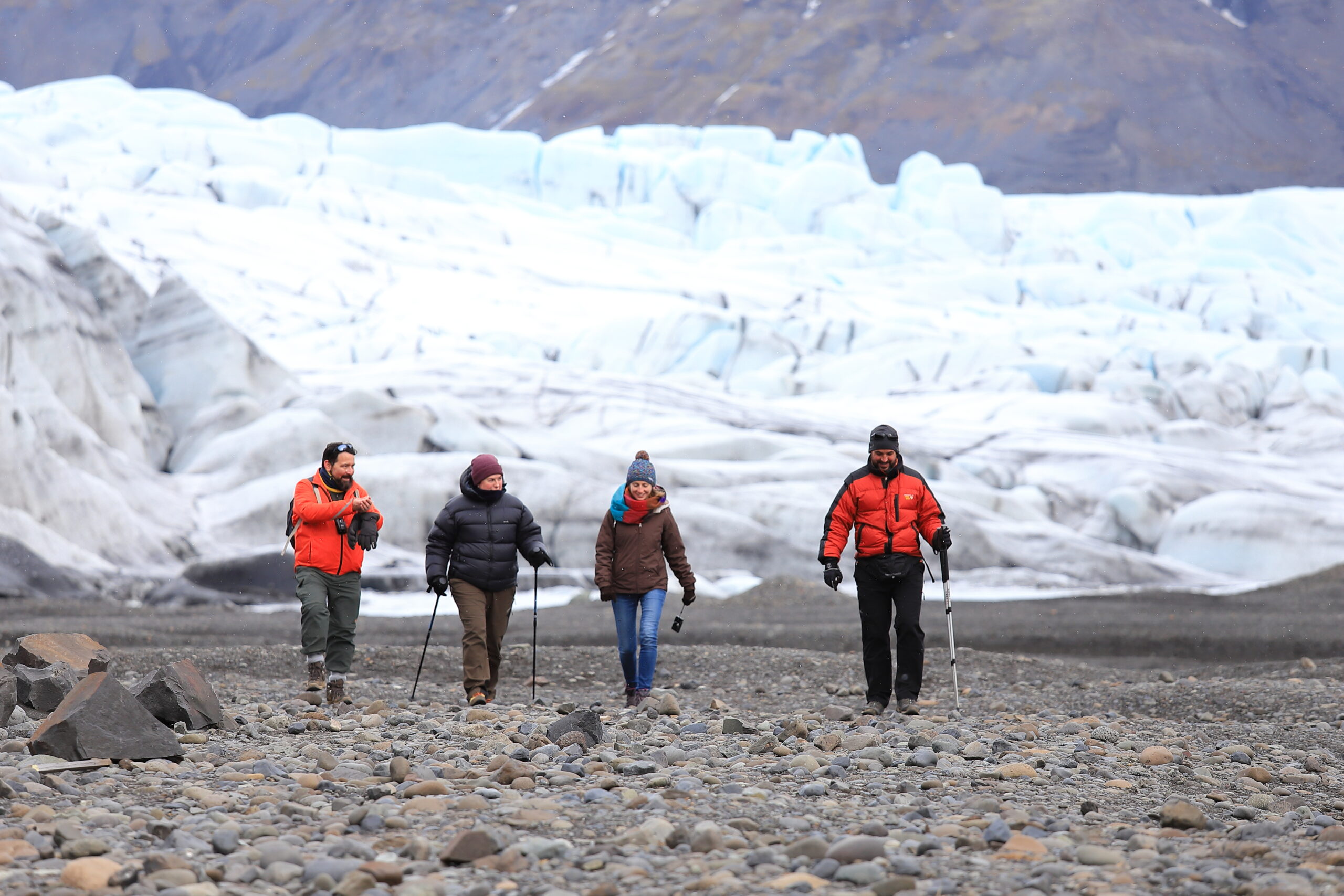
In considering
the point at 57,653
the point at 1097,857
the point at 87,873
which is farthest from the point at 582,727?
the point at 57,653

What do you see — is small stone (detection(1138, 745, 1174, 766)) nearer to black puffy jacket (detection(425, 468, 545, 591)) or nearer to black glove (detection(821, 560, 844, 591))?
black glove (detection(821, 560, 844, 591))

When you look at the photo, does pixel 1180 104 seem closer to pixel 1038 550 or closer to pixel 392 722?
pixel 1038 550

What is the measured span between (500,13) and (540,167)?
12144 centimetres

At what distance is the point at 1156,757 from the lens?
608 centimetres

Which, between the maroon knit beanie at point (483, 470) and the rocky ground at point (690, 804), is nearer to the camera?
the rocky ground at point (690, 804)

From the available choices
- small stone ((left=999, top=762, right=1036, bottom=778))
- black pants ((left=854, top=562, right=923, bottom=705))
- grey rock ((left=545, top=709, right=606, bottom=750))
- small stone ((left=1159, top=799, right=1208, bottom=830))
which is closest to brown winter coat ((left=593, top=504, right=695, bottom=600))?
black pants ((left=854, top=562, right=923, bottom=705))

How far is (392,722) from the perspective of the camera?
672cm

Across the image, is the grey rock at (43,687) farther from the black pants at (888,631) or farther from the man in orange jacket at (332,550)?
the black pants at (888,631)

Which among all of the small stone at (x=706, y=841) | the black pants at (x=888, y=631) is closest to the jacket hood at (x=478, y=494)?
the black pants at (x=888, y=631)

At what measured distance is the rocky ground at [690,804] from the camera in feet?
12.1

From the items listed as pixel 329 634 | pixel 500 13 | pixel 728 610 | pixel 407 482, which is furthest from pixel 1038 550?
pixel 500 13

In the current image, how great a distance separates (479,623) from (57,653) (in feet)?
8.86

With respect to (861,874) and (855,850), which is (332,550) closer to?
(855,850)

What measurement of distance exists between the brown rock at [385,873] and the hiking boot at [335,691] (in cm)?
393
